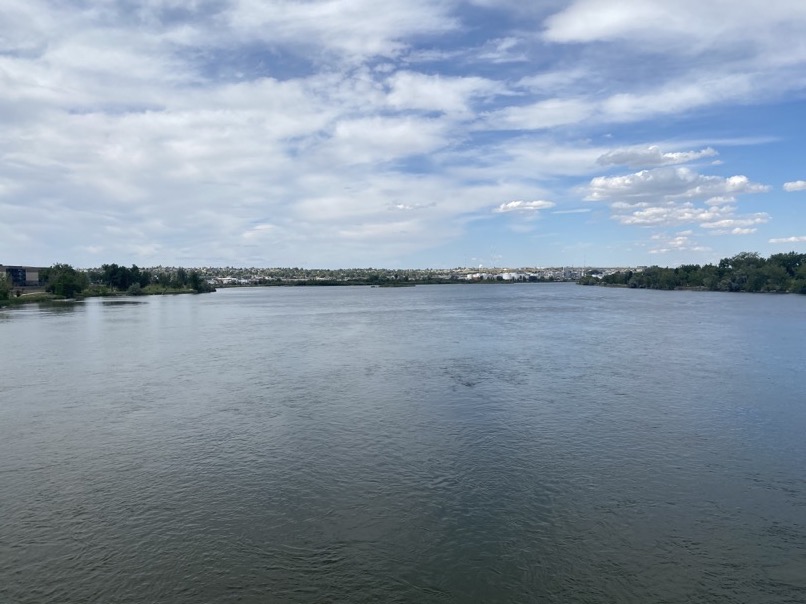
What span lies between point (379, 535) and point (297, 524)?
1.64 meters

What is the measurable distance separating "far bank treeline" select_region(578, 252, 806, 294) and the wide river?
3625 inches

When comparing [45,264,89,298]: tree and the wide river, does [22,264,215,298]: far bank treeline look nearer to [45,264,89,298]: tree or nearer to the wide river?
[45,264,89,298]: tree

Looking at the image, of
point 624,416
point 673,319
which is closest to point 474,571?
point 624,416

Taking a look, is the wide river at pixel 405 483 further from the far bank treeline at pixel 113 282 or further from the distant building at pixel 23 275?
the distant building at pixel 23 275

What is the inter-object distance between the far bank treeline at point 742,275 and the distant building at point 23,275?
13791cm

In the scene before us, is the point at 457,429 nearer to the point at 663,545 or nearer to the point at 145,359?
the point at 663,545

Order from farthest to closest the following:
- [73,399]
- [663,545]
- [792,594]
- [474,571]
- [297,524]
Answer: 1. [73,399]
2. [297,524]
3. [663,545]
4. [474,571]
5. [792,594]

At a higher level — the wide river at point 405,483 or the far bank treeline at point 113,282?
the far bank treeline at point 113,282

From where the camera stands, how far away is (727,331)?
4159cm

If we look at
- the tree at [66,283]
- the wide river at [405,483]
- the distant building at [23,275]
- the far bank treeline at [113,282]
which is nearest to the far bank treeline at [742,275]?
the wide river at [405,483]

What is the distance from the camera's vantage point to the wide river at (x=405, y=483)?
9273 millimetres

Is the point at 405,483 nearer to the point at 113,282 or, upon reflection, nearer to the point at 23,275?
the point at 113,282

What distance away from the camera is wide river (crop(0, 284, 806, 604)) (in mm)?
9273

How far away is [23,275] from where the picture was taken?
395ft
